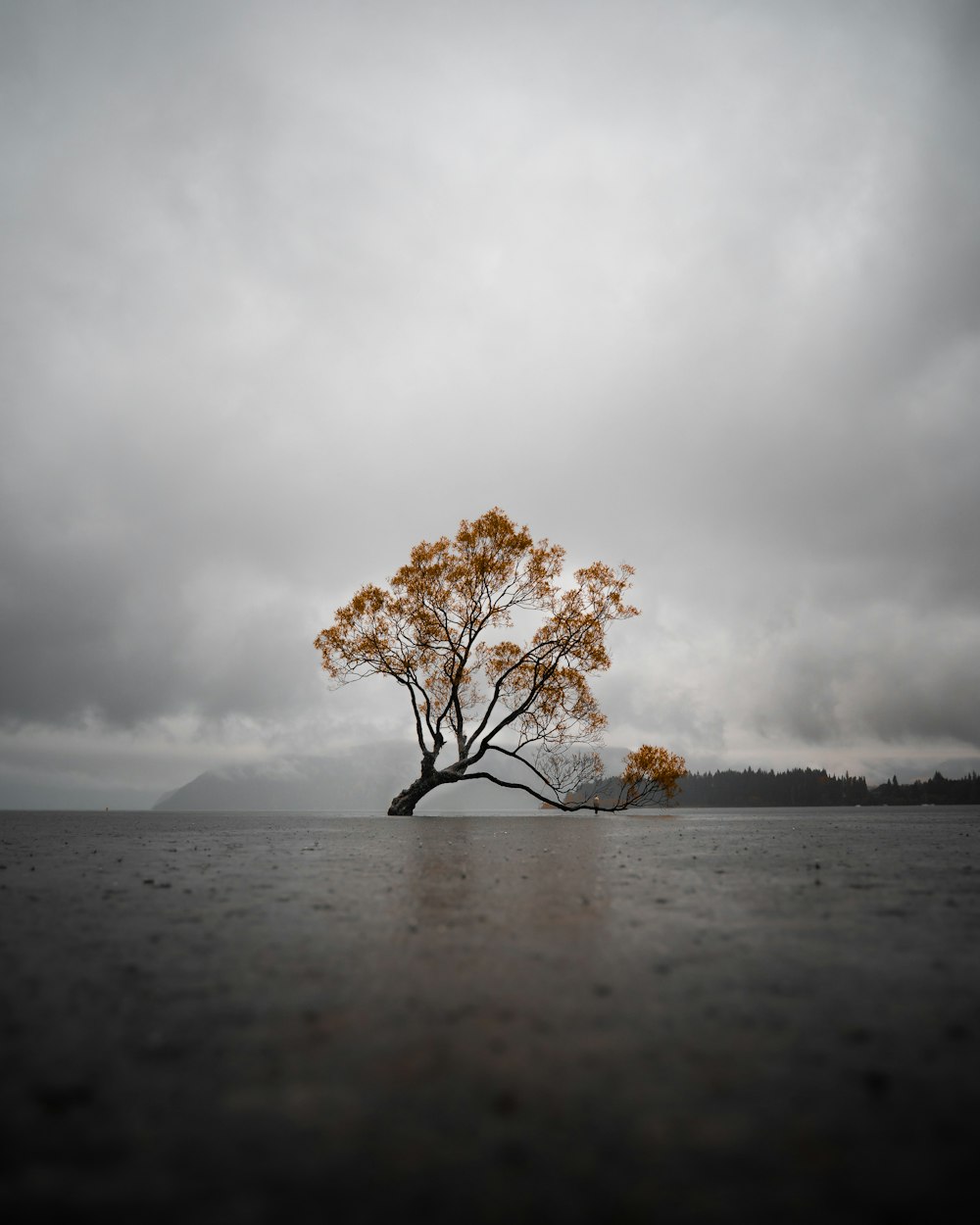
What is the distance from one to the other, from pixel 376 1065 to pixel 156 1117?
84cm

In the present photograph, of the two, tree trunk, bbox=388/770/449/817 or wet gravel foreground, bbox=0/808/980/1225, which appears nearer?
wet gravel foreground, bbox=0/808/980/1225

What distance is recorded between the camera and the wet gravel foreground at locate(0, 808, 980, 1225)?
202 centimetres

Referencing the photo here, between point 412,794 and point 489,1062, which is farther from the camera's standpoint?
point 412,794

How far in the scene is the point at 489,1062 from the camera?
2910mm

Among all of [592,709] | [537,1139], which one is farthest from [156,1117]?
[592,709]

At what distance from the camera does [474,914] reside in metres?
6.25

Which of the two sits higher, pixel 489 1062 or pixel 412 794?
pixel 489 1062

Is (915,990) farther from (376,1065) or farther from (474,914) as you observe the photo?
(474,914)

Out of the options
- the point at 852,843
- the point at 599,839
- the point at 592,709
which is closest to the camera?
the point at 852,843

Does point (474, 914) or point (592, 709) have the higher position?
point (592, 709)

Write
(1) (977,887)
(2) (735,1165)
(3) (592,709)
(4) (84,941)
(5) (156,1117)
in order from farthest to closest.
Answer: (3) (592,709), (1) (977,887), (4) (84,941), (5) (156,1117), (2) (735,1165)

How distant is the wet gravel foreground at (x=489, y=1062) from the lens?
6.61ft

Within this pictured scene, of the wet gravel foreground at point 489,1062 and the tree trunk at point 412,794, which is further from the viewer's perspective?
the tree trunk at point 412,794

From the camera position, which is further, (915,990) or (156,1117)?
(915,990)
